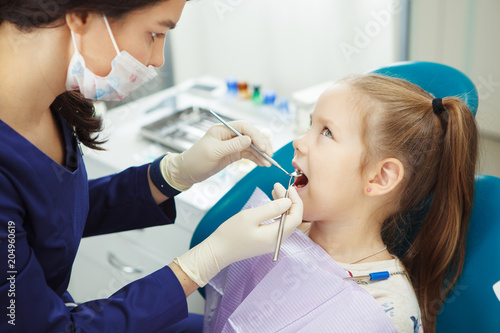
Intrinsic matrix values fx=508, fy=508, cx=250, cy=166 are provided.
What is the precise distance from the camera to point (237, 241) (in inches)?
41.9

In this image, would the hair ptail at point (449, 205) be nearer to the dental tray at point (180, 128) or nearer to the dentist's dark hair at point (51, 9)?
the dentist's dark hair at point (51, 9)

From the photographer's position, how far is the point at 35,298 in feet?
3.02

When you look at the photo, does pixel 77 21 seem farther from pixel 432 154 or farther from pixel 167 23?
pixel 432 154

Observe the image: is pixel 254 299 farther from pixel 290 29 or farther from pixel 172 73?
pixel 172 73

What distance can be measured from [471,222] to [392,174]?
21cm

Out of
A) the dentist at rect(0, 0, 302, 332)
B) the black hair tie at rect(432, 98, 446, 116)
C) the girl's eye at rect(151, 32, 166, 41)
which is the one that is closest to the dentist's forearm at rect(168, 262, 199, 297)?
the dentist at rect(0, 0, 302, 332)

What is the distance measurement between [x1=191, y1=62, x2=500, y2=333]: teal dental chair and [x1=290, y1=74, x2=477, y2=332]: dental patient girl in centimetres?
3

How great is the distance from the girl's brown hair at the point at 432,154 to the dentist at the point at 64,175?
0.84 feet

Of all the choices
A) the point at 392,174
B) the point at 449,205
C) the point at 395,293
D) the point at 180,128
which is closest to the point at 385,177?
the point at 392,174

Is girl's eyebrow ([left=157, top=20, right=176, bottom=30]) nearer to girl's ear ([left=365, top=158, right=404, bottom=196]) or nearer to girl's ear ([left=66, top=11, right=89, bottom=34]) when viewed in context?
girl's ear ([left=66, top=11, right=89, bottom=34])

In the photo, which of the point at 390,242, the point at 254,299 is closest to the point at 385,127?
the point at 390,242

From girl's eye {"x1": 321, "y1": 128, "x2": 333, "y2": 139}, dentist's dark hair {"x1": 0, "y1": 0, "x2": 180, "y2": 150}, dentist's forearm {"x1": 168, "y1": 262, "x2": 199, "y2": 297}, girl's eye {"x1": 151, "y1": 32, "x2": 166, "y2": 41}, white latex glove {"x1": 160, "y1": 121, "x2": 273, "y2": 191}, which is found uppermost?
dentist's dark hair {"x1": 0, "y1": 0, "x2": 180, "y2": 150}

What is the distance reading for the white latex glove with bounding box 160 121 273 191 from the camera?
1272mm

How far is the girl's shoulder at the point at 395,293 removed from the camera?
3.48 ft
